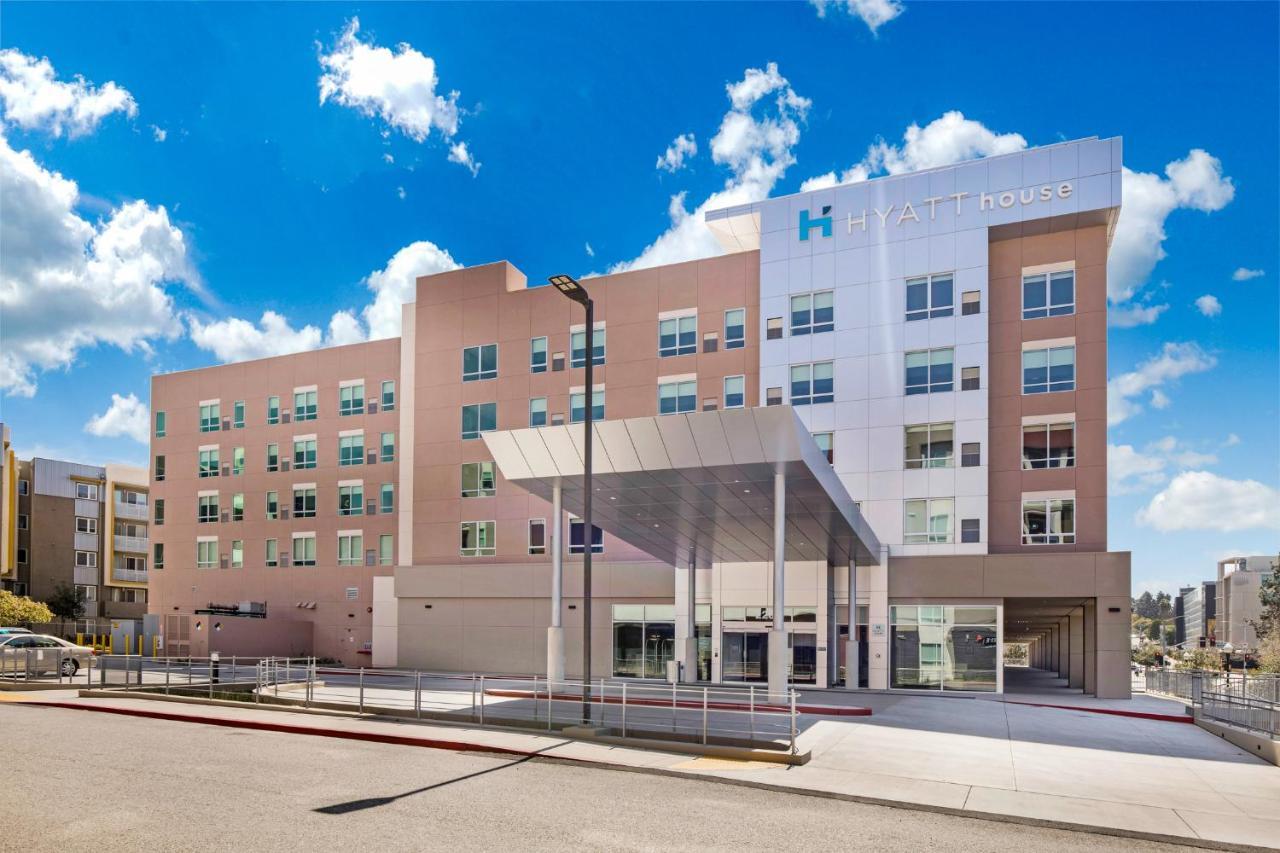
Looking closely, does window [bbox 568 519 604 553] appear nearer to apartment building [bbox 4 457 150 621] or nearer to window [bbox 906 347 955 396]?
window [bbox 906 347 955 396]

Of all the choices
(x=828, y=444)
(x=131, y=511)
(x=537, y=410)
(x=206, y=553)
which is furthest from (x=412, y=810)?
(x=131, y=511)

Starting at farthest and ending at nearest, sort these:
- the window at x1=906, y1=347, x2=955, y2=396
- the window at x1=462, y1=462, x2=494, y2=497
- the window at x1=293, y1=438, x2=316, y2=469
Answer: the window at x1=293, y1=438, x2=316, y2=469 < the window at x1=462, y1=462, x2=494, y2=497 < the window at x1=906, y1=347, x2=955, y2=396

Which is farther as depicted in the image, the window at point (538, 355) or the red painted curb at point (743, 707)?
the window at point (538, 355)

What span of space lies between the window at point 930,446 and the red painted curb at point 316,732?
25.8 meters

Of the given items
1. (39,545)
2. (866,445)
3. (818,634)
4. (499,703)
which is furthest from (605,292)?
(39,545)

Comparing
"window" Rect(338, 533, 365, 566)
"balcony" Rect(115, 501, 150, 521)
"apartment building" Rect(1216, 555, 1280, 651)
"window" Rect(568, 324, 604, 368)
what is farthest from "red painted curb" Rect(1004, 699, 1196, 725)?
"apartment building" Rect(1216, 555, 1280, 651)

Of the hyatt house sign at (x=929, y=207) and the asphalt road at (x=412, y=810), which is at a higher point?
the hyatt house sign at (x=929, y=207)

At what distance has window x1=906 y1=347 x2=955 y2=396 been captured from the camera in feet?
129

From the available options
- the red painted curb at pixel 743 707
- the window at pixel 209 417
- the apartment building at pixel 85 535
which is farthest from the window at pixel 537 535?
the apartment building at pixel 85 535

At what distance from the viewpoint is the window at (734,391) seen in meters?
43.1

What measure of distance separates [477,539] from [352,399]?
12221mm

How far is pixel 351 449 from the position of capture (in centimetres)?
5447

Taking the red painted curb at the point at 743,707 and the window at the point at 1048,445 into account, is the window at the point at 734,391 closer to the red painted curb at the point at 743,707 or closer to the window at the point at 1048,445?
the window at the point at 1048,445

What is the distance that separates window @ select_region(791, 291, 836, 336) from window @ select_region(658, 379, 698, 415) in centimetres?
545
